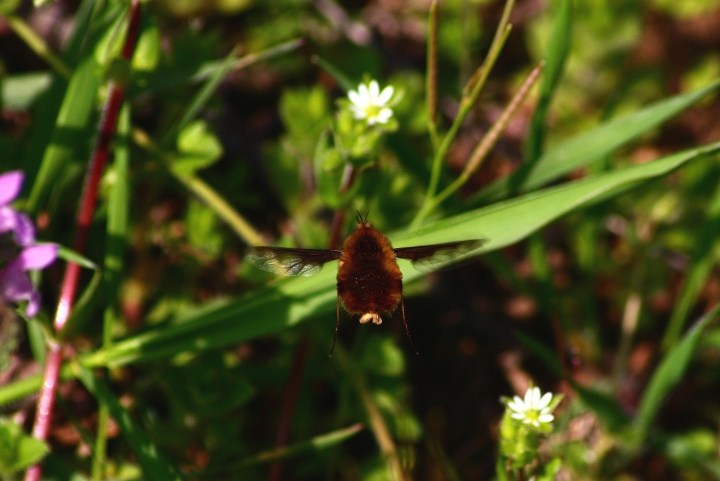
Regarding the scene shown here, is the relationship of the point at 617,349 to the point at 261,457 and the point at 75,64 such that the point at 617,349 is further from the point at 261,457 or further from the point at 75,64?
the point at 75,64

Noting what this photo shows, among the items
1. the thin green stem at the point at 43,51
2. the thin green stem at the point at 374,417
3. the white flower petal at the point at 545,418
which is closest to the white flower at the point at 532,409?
the white flower petal at the point at 545,418

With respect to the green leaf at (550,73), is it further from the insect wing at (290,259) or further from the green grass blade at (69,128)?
the green grass blade at (69,128)

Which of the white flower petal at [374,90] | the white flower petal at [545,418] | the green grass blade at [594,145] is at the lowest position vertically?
the white flower petal at [545,418]

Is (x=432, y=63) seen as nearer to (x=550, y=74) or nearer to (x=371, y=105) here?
(x=371, y=105)

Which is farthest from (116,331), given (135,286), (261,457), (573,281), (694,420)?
(694,420)

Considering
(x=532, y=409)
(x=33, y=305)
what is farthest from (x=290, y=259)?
(x=532, y=409)

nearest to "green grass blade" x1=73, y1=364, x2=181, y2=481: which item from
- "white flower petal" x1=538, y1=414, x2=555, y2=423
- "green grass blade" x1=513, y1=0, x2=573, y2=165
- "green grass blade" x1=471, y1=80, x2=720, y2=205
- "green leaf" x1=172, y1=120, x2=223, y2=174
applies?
"green leaf" x1=172, y1=120, x2=223, y2=174
